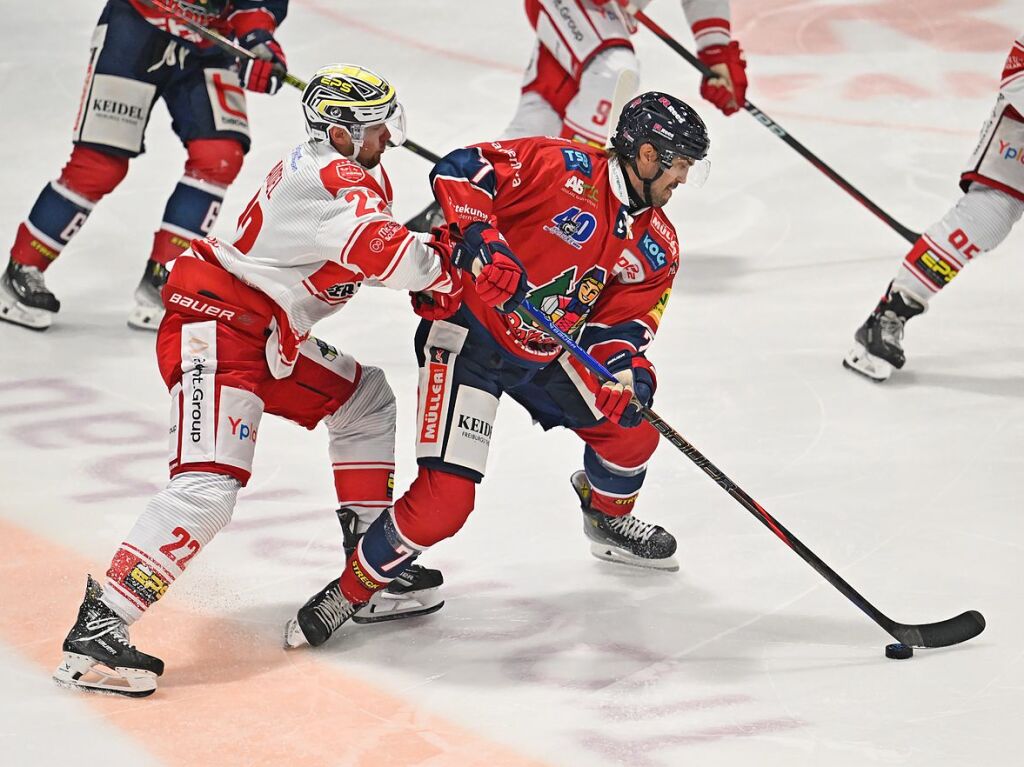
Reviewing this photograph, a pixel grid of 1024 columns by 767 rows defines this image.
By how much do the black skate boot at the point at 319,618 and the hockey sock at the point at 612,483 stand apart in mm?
688

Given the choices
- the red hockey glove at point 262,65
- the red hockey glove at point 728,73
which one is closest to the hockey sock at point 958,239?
the red hockey glove at point 728,73

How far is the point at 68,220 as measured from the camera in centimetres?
491

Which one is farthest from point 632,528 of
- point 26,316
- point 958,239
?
point 26,316

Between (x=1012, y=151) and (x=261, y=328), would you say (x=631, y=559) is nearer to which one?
(x=261, y=328)

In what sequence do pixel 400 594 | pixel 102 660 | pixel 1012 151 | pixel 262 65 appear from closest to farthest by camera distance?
A: 1. pixel 102 660
2. pixel 400 594
3. pixel 1012 151
4. pixel 262 65

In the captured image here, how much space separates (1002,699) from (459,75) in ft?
16.8

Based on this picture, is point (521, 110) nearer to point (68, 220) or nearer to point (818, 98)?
point (68, 220)

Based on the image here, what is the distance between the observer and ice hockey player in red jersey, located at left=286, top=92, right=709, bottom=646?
3.03 meters

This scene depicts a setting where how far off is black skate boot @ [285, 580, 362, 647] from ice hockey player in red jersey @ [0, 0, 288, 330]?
2106 millimetres

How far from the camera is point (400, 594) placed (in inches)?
128

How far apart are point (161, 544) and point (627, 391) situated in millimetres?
944

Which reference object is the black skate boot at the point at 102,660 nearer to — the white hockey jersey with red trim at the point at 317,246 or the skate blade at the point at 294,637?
the skate blade at the point at 294,637

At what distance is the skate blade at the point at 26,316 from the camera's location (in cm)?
493

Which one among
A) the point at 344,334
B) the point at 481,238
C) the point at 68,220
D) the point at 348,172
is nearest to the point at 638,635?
the point at 481,238
